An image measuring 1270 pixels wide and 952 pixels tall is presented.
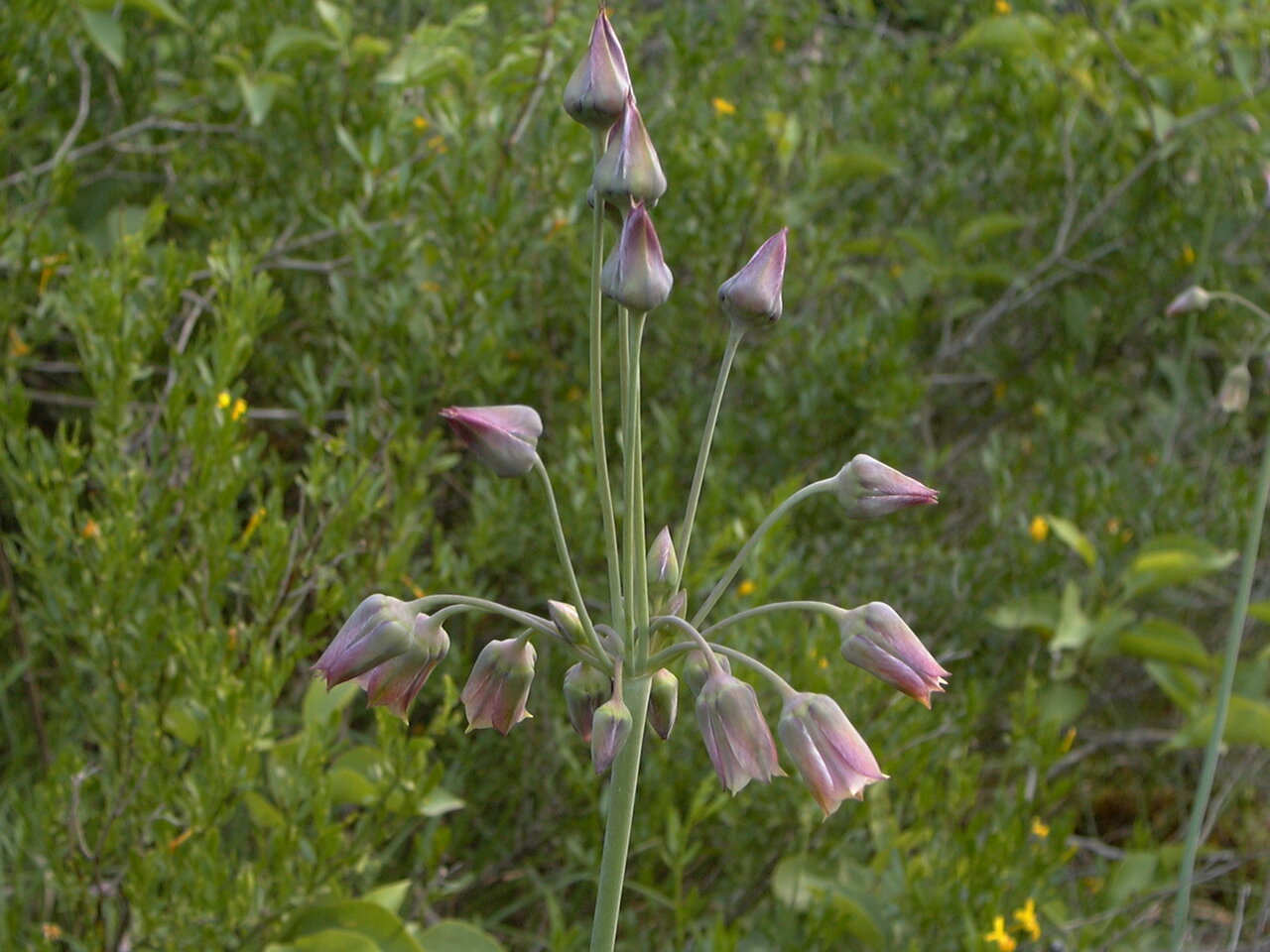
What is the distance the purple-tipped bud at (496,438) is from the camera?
44.9 inches

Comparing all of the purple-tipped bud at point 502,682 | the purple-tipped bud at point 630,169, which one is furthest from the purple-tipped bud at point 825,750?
the purple-tipped bud at point 630,169

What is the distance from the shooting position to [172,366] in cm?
245

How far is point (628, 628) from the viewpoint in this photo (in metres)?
1.14

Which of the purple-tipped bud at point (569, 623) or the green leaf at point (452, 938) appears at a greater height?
the purple-tipped bud at point (569, 623)

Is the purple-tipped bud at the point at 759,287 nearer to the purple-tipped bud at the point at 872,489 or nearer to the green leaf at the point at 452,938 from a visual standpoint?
the purple-tipped bud at the point at 872,489

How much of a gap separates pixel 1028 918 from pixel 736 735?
5.23ft

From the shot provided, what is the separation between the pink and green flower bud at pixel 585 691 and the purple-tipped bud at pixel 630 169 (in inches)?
17.4

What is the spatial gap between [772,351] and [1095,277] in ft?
4.02

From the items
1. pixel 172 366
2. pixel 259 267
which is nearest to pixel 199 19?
pixel 259 267

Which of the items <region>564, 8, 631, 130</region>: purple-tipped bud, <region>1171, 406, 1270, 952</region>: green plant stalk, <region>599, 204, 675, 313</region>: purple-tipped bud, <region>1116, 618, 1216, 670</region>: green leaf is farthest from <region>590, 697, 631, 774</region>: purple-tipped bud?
<region>1116, 618, 1216, 670</region>: green leaf

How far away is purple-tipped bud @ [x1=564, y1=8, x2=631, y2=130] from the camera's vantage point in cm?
112

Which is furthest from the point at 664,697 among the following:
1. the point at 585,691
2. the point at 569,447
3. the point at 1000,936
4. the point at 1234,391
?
the point at 569,447

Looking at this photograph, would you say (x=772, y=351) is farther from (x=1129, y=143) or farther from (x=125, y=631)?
(x=125, y=631)

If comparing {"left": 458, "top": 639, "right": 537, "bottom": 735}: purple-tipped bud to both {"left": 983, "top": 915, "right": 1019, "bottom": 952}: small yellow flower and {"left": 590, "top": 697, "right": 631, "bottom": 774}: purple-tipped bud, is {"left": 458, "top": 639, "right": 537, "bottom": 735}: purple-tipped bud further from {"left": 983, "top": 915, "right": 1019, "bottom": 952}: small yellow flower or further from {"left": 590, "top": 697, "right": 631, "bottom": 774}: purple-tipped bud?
{"left": 983, "top": 915, "right": 1019, "bottom": 952}: small yellow flower
